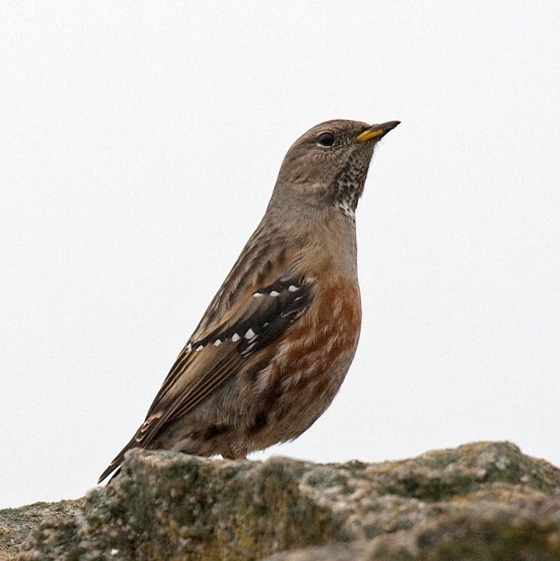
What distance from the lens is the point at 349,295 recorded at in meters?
7.49

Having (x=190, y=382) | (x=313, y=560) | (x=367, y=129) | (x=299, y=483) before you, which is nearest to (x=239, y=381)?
(x=190, y=382)

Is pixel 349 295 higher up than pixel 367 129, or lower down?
lower down

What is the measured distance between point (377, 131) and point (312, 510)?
6654mm

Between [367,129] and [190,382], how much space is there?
3227 mm

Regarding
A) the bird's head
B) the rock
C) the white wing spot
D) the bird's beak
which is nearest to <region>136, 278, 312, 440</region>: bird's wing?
the white wing spot

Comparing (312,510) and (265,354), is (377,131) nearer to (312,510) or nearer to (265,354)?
(265,354)

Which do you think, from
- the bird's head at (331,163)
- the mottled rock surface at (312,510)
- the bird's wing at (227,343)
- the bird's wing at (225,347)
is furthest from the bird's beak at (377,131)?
the mottled rock surface at (312,510)

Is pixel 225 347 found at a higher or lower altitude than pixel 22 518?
higher

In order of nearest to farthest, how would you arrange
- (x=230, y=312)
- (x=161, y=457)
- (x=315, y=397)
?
(x=161, y=457), (x=315, y=397), (x=230, y=312)

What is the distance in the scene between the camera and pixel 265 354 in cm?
720

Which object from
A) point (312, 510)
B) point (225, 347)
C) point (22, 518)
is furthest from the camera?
point (225, 347)

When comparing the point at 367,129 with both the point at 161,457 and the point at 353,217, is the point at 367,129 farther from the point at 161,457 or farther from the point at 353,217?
the point at 161,457

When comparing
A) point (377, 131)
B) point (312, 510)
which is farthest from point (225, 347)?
point (312, 510)

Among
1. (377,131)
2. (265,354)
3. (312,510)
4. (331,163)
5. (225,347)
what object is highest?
(377,131)
